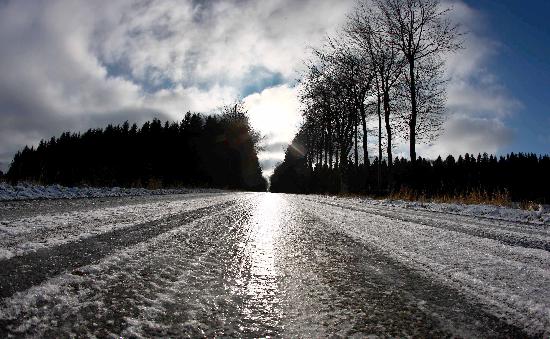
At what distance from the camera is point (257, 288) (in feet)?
4.46

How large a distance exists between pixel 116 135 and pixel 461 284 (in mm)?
62725

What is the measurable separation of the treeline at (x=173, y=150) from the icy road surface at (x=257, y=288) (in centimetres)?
4158

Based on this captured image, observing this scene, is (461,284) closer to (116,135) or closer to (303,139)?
(303,139)

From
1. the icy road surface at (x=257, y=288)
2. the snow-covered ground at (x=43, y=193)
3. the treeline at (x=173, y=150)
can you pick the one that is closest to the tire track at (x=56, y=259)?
the icy road surface at (x=257, y=288)

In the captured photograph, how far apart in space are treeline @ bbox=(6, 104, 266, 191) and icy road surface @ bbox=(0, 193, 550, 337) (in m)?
41.6

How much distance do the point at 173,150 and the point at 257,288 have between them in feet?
166

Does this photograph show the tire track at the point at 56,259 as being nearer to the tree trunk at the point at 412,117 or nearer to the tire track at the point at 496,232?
the tire track at the point at 496,232

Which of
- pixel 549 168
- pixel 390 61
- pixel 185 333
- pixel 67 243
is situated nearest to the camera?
pixel 185 333

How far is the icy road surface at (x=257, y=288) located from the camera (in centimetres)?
97

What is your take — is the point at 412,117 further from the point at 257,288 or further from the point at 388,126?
the point at 257,288

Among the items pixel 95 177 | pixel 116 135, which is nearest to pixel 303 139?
pixel 116 135

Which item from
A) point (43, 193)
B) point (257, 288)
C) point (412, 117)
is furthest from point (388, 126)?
point (257, 288)

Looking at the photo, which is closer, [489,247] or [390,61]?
[489,247]

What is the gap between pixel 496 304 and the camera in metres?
1.26
